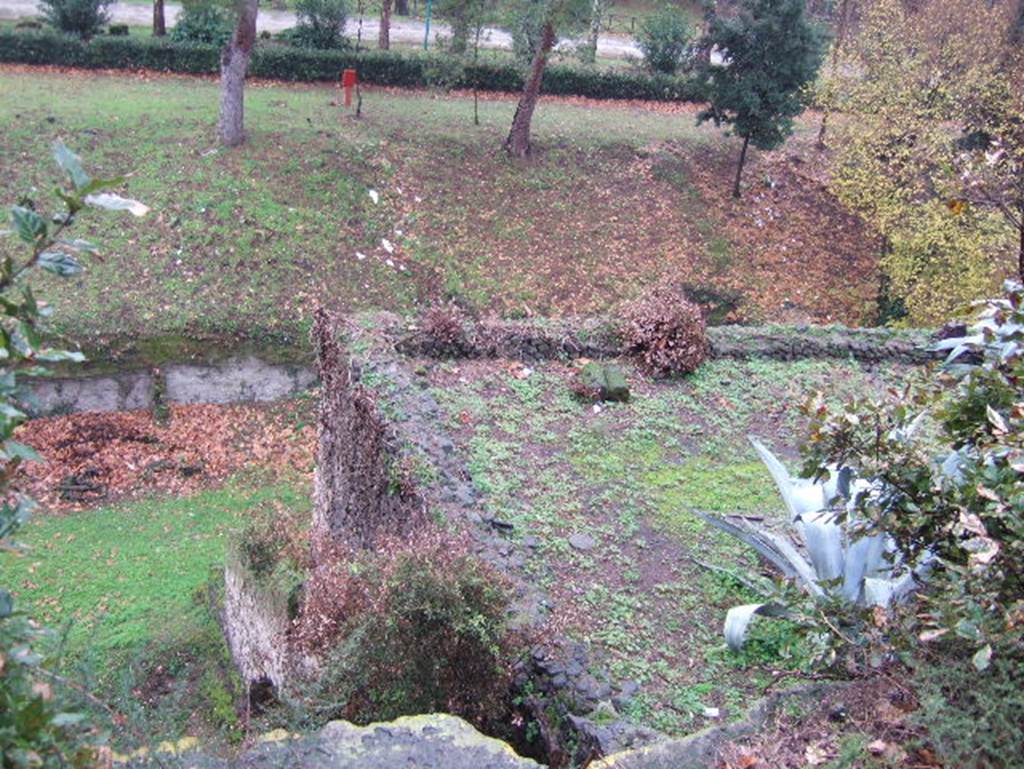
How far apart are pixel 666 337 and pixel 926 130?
9857 mm

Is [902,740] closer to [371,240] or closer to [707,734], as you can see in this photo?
[707,734]

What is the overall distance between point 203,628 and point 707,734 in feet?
23.8

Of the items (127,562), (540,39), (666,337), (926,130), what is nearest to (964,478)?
(666,337)

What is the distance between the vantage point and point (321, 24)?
24.5 metres

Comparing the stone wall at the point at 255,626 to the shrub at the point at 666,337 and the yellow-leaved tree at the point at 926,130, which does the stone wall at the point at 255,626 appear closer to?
the shrub at the point at 666,337

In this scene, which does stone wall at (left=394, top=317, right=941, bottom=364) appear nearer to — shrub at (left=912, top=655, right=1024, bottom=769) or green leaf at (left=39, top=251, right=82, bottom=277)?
shrub at (left=912, top=655, right=1024, bottom=769)

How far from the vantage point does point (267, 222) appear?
18.1m

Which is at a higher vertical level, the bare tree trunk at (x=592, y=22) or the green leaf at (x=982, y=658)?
the bare tree trunk at (x=592, y=22)

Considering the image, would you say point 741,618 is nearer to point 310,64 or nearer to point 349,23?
point 310,64

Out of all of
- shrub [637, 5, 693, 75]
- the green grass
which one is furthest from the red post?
the green grass

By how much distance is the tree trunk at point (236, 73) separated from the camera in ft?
59.7


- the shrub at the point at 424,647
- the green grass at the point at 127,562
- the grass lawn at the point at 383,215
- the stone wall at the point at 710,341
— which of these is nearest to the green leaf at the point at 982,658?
the shrub at the point at 424,647

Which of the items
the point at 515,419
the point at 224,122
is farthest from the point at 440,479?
the point at 224,122

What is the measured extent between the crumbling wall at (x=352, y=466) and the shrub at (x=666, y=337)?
3275mm
